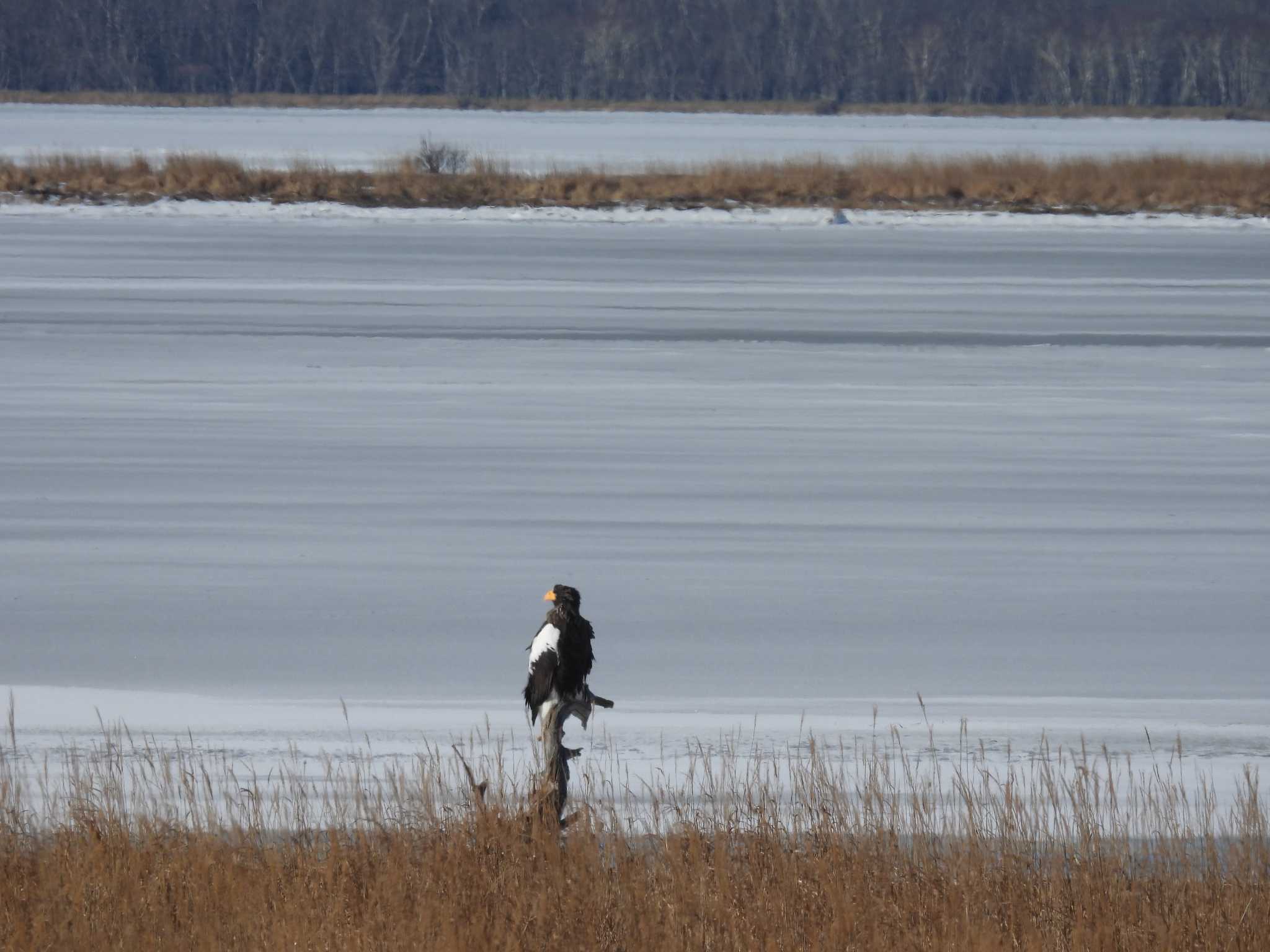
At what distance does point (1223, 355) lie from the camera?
15.2 metres

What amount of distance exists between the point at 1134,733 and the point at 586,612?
2.42 m

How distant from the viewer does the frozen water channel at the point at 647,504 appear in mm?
6977

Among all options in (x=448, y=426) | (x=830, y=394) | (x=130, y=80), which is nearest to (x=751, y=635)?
(x=448, y=426)

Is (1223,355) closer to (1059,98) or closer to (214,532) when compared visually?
(214,532)

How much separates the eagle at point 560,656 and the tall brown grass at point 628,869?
444 millimetres

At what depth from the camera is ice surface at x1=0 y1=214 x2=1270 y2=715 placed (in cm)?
734

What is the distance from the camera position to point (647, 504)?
9695 millimetres

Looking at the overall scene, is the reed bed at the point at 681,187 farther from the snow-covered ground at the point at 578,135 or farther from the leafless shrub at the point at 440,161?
the snow-covered ground at the point at 578,135

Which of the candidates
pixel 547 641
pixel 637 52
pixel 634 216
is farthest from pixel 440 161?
pixel 637 52

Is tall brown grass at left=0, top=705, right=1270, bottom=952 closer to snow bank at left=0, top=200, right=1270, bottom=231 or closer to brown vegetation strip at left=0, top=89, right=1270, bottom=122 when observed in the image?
snow bank at left=0, top=200, right=1270, bottom=231

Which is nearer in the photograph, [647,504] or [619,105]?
[647,504]

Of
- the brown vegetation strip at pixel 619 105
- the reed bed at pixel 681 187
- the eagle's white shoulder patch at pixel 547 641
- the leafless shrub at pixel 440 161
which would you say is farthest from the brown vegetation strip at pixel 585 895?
the brown vegetation strip at pixel 619 105

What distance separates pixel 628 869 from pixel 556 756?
16.4 inches

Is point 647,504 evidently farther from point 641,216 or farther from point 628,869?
point 641,216
